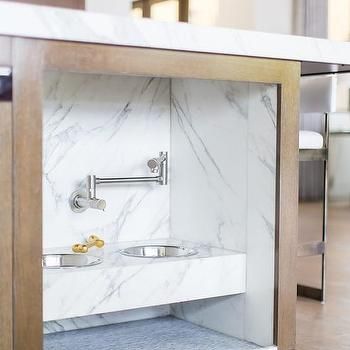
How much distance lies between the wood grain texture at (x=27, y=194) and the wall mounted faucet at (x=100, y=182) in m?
0.62

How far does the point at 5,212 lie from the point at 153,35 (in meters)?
0.66

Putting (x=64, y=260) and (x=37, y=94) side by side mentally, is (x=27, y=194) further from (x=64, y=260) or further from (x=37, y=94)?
(x=64, y=260)

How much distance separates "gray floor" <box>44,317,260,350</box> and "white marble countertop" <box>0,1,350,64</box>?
97cm

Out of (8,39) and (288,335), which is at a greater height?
(8,39)

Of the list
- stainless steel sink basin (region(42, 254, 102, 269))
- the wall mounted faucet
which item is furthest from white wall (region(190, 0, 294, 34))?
stainless steel sink basin (region(42, 254, 102, 269))

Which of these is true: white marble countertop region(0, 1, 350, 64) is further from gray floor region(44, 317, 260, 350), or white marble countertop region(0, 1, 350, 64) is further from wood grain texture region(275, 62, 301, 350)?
gray floor region(44, 317, 260, 350)

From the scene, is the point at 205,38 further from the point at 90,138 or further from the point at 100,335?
the point at 100,335

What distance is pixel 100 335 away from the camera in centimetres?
265

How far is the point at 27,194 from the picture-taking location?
196cm

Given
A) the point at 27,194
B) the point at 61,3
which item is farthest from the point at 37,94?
the point at 61,3

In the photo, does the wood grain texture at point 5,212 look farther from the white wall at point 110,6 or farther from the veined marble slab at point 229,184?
the white wall at point 110,6

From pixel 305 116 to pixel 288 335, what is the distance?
1.45 m

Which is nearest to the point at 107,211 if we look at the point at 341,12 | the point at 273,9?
the point at 273,9

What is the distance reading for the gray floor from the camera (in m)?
2.53
